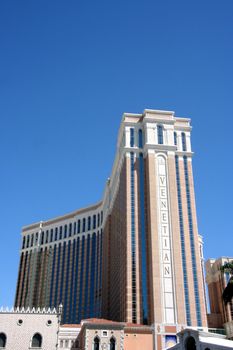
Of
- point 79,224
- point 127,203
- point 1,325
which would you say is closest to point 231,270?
point 1,325

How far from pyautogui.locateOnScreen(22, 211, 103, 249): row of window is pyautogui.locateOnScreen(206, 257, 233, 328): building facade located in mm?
41624

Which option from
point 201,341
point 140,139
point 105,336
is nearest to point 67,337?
point 105,336

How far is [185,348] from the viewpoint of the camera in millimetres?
54969

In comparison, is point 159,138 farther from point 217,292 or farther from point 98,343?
point 217,292

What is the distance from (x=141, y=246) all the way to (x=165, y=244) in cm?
557

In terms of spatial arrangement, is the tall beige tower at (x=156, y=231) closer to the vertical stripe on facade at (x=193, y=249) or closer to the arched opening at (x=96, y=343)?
the vertical stripe on facade at (x=193, y=249)

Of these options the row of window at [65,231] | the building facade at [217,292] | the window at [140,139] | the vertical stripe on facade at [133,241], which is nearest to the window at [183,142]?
the window at [140,139]

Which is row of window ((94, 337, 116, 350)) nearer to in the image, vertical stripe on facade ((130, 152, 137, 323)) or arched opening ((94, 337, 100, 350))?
arched opening ((94, 337, 100, 350))

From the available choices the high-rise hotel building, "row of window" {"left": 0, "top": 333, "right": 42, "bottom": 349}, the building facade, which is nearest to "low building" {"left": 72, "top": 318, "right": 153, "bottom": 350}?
"row of window" {"left": 0, "top": 333, "right": 42, "bottom": 349}

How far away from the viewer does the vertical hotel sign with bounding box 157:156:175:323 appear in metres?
88.3

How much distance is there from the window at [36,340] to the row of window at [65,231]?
77.5m

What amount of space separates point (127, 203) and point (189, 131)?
94.2 ft

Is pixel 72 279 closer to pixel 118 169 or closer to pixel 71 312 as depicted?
pixel 71 312

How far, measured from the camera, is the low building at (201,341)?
47750mm
